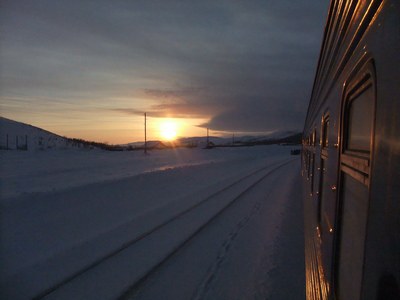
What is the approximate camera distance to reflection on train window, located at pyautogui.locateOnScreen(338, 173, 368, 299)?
5.27ft

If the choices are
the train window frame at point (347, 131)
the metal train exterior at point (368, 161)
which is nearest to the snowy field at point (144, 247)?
the metal train exterior at point (368, 161)

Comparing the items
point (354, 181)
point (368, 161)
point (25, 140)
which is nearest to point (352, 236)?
point (354, 181)

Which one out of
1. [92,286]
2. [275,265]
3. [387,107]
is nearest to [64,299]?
[92,286]

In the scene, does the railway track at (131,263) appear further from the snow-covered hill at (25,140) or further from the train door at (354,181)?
the snow-covered hill at (25,140)

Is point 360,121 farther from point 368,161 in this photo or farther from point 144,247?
point 144,247

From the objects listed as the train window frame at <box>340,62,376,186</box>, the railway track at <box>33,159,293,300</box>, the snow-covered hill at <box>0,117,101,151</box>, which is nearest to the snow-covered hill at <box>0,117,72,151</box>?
the snow-covered hill at <box>0,117,101,151</box>

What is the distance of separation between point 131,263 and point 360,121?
4732mm

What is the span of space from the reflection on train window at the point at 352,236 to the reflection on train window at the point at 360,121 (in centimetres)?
17

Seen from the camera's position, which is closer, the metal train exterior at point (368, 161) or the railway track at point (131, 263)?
the metal train exterior at point (368, 161)

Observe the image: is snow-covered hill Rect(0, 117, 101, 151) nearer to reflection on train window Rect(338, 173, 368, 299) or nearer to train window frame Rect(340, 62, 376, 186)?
train window frame Rect(340, 62, 376, 186)

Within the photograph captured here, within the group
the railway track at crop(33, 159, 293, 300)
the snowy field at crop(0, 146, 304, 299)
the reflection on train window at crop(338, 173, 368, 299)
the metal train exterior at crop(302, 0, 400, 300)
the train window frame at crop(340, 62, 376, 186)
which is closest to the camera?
the metal train exterior at crop(302, 0, 400, 300)

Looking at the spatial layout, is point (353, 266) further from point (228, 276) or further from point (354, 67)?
point (228, 276)

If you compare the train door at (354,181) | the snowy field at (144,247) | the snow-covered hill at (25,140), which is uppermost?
the train door at (354,181)

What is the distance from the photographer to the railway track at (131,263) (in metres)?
4.88
